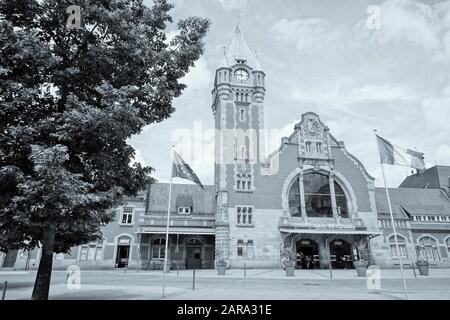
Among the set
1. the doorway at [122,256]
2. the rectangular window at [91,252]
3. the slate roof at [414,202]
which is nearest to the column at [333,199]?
the slate roof at [414,202]

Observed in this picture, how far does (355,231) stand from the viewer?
1303 inches

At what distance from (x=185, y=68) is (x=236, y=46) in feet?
120

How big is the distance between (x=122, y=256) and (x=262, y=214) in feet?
56.0

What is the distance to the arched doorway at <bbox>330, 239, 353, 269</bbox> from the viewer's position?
3366 cm

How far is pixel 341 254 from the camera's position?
34.4m

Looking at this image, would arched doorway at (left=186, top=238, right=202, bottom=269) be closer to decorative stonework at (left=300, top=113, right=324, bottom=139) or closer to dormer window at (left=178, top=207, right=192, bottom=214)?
dormer window at (left=178, top=207, right=192, bottom=214)

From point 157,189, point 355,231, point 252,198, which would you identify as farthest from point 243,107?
point 355,231

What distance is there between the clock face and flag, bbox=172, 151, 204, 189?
26.5 metres

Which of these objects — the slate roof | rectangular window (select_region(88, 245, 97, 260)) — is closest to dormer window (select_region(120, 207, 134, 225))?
rectangular window (select_region(88, 245, 97, 260))

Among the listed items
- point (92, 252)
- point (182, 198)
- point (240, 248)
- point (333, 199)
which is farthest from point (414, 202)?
point (92, 252)

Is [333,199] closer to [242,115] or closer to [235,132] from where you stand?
[235,132]

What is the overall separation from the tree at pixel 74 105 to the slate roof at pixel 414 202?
35661mm

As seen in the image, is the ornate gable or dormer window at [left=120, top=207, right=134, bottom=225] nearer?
dormer window at [left=120, top=207, right=134, bottom=225]

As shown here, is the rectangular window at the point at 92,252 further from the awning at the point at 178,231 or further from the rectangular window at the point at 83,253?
the awning at the point at 178,231
